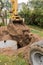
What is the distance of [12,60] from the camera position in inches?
273

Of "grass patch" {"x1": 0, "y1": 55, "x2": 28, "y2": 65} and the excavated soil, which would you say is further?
the excavated soil

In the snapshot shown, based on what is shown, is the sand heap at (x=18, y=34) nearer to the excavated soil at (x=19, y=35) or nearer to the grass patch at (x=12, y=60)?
the excavated soil at (x=19, y=35)

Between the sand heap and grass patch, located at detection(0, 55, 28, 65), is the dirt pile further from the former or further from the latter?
grass patch, located at detection(0, 55, 28, 65)

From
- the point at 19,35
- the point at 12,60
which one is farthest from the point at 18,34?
the point at 12,60

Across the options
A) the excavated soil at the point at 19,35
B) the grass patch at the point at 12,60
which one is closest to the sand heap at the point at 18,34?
the excavated soil at the point at 19,35

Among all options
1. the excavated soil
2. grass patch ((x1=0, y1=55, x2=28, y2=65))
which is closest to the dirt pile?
the excavated soil

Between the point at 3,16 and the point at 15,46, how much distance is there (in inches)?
438

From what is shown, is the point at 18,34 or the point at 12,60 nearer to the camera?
the point at 12,60

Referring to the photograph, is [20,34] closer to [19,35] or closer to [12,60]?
[19,35]

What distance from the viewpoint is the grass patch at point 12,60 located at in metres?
6.68

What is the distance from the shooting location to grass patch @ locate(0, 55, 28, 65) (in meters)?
6.68

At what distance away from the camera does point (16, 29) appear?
9.35 meters

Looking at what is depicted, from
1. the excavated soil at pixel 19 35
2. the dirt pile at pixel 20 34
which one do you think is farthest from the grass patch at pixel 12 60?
the dirt pile at pixel 20 34

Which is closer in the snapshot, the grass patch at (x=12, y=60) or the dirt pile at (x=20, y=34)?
the grass patch at (x=12, y=60)
